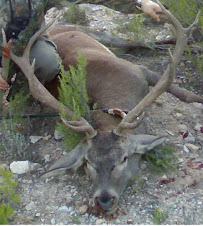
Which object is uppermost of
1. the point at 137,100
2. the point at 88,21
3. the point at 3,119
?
the point at 137,100

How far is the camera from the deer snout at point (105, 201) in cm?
361

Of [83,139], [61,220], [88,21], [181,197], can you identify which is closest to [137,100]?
[83,139]

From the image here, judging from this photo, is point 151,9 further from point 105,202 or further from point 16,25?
point 105,202

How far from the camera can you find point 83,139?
4137 mm

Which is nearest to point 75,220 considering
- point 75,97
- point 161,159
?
point 161,159

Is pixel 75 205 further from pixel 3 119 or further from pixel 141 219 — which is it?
pixel 3 119

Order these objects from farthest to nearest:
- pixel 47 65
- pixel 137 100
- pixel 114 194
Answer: pixel 47 65, pixel 137 100, pixel 114 194

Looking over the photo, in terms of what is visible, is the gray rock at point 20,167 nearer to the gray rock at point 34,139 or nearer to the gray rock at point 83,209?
the gray rock at point 34,139

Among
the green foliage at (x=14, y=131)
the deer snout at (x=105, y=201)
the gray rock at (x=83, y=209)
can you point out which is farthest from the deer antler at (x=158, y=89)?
the green foliage at (x=14, y=131)

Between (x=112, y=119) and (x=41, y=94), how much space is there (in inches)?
31.2

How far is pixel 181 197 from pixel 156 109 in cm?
167

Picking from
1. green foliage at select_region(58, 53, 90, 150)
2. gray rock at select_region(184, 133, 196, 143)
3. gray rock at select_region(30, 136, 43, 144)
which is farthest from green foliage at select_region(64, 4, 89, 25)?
gray rock at select_region(184, 133, 196, 143)

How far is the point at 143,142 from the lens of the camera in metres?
4.17

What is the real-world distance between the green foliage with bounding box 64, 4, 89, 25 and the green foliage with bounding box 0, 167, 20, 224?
478 centimetres
